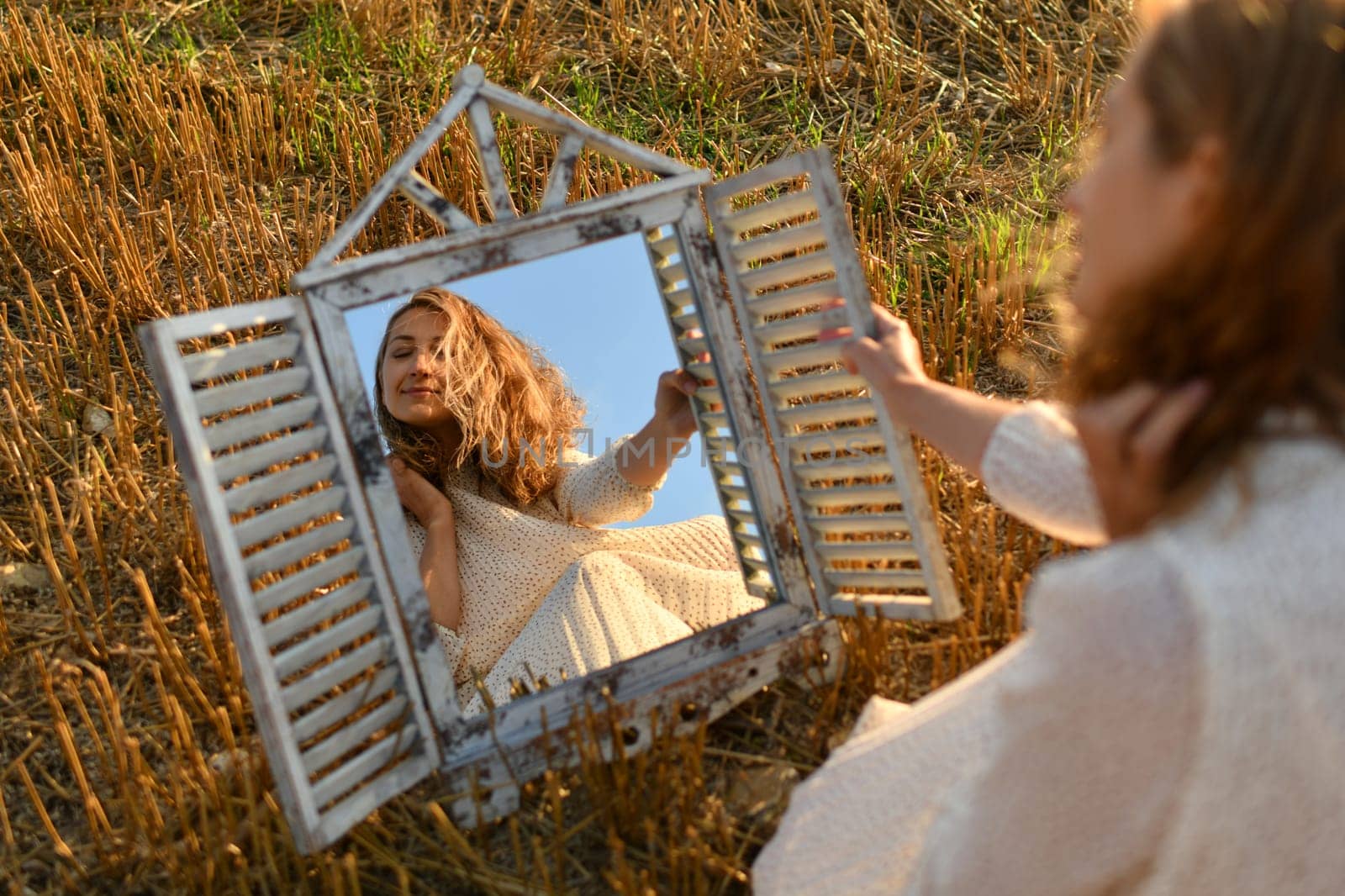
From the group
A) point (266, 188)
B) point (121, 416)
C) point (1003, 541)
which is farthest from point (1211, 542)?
point (266, 188)

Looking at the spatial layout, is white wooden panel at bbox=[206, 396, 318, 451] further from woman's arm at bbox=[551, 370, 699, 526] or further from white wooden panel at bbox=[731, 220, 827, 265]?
white wooden panel at bbox=[731, 220, 827, 265]

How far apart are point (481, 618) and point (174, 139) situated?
2.07 metres

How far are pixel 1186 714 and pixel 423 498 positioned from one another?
1.45 meters

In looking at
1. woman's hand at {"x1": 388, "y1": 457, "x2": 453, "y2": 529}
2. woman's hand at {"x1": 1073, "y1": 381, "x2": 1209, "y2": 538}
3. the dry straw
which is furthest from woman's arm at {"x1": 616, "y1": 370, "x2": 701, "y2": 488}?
woman's hand at {"x1": 1073, "y1": 381, "x2": 1209, "y2": 538}

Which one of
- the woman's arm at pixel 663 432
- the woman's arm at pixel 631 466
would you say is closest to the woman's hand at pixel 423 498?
the woman's arm at pixel 631 466

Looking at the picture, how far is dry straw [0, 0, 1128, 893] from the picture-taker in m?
1.96

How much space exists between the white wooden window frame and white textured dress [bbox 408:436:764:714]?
14 centimetres

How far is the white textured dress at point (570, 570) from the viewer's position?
221cm

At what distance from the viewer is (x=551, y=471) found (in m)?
2.34

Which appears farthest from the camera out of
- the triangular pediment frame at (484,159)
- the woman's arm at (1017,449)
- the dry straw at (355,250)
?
the dry straw at (355,250)

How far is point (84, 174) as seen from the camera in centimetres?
357

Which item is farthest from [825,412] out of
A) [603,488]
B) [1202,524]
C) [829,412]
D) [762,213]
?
[1202,524]

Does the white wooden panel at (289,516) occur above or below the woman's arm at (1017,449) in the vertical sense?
above

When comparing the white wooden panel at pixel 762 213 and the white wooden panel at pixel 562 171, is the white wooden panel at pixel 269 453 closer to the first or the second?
the white wooden panel at pixel 562 171
